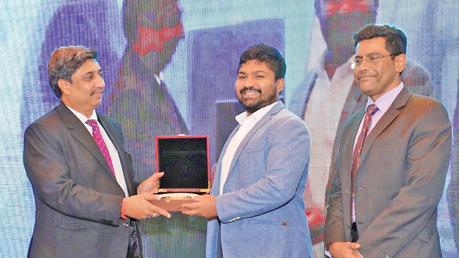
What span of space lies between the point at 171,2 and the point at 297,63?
3.35 feet

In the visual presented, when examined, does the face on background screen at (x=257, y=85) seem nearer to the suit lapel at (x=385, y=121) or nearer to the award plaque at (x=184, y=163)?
the award plaque at (x=184, y=163)

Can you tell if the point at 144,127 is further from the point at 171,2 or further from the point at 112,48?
the point at 171,2

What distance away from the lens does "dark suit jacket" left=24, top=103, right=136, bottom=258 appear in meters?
2.40

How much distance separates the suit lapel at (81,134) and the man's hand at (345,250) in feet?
3.70

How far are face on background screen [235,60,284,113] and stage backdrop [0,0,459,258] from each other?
0.89 meters

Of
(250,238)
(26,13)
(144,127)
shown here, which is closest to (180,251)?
(144,127)

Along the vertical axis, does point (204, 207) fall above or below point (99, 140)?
below

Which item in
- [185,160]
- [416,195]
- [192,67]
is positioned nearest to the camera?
[416,195]

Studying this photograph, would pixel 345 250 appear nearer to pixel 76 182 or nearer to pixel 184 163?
pixel 184 163

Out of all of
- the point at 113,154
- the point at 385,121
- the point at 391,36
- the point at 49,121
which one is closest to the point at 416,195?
the point at 385,121

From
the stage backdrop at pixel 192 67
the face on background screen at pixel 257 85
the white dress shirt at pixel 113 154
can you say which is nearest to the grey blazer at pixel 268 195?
the face on background screen at pixel 257 85

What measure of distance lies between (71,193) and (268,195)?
909 millimetres

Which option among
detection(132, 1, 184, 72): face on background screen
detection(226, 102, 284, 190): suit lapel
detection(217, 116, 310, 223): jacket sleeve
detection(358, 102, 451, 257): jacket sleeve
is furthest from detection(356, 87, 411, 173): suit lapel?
detection(132, 1, 184, 72): face on background screen

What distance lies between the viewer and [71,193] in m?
2.38
